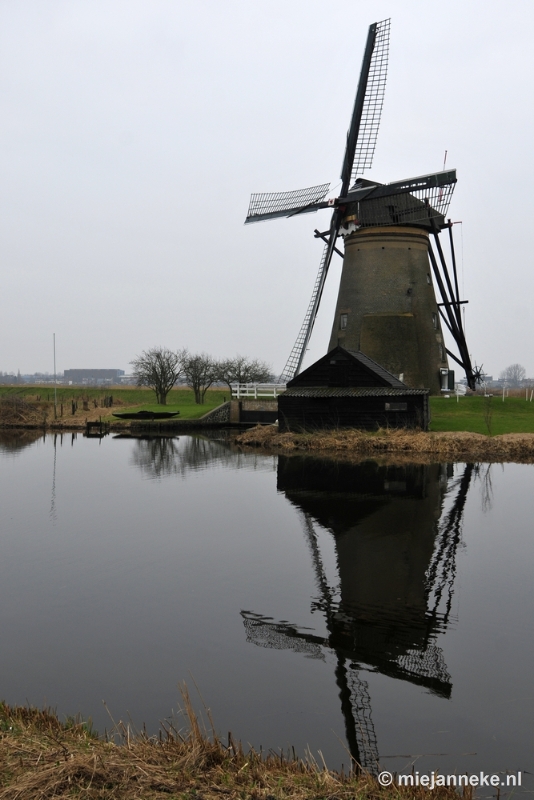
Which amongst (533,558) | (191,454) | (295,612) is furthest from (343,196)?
(295,612)

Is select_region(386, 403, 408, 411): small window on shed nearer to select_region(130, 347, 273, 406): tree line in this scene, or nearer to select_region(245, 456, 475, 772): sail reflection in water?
select_region(245, 456, 475, 772): sail reflection in water

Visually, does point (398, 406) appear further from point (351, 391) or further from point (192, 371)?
point (192, 371)

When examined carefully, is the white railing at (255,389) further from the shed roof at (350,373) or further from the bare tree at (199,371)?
the bare tree at (199,371)

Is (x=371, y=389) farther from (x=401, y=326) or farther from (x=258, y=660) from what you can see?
(x=258, y=660)

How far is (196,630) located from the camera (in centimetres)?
818

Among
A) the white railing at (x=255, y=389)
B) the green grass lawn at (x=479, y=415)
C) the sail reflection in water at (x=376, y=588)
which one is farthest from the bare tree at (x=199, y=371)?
the sail reflection in water at (x=376, y=588)

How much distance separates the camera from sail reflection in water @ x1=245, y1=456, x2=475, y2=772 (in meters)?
6.96

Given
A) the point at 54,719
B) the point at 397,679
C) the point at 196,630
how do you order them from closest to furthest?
the point at 54,719 < the point at 397,679 < the point at 196,630

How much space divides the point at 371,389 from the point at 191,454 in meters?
7.71

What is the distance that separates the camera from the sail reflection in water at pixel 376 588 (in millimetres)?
6957

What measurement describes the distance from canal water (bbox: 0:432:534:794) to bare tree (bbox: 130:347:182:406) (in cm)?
4124

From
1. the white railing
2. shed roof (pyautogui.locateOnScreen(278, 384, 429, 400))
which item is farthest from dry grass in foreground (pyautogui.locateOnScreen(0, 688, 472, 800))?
the white railing

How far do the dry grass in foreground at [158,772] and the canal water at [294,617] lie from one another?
0.52m

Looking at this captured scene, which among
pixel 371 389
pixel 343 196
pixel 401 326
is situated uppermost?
pixel 343 196
